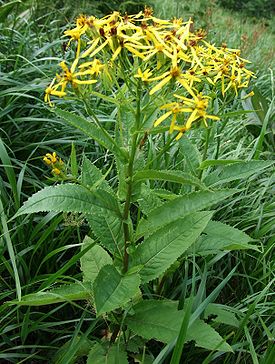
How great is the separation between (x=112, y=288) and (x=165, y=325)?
0.82 feet

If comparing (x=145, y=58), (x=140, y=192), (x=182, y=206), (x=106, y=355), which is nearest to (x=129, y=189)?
(x=140, y=192)

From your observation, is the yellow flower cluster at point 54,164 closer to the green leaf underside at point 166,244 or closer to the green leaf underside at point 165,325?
the green leaf underside at point 166,244

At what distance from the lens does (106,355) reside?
1751mm

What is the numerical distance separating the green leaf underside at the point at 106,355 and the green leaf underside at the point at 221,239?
0.43 m

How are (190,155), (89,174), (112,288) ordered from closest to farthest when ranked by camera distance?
(112,288) < (89,174) < (190,155)

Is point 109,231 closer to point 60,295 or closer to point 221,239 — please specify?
point 60,295

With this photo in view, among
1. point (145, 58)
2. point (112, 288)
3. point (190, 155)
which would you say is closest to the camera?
point (145, 58)

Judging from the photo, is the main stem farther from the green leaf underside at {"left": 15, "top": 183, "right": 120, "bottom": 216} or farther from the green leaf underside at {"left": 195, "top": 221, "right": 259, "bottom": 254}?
the green leaf underside at {"left": 195, "top": 221, "right": 259, "bottom": 254}

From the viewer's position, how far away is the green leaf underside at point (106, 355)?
1.72 meters

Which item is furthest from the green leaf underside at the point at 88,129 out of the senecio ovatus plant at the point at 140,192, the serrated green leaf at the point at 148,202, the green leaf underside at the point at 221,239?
the green leaf underside at the point at 221,239

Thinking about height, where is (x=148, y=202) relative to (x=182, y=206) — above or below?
below

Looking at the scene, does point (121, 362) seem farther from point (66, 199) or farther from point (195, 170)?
point (195, 170)

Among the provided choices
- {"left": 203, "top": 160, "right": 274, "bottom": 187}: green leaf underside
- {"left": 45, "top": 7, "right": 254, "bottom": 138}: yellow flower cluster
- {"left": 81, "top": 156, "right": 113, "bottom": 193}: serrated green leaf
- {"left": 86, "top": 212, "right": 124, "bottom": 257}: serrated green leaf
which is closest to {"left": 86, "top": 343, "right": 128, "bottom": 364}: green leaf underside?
{"left": 86, "top": 212, "right": 124, "bottom": 257}: serrated green leaf

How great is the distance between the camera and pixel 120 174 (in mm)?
1729
